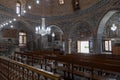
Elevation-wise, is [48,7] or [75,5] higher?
[48,7]

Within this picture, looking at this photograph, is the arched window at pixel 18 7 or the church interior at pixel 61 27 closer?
the church interior at pixel 61 27

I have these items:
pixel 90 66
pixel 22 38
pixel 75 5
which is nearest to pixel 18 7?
pixel 22 38

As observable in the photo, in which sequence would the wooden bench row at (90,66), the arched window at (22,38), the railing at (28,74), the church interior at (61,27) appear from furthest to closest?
the arched window at (22,38), the church interior at (61,27), the wooden bench row at (90,66), the railing at (28,74)

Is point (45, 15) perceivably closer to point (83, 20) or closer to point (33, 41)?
point (33, 41)

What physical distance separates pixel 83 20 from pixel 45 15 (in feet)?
18.5

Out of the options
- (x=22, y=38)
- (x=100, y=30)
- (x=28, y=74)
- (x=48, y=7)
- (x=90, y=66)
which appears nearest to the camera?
(x=28, y=74)

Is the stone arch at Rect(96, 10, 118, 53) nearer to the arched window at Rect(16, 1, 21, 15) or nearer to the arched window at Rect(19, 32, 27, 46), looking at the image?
the arched window at Rect(16, 1, 21, 15)

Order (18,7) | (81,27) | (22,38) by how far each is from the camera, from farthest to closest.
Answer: (22,38), (18,7), (81,27)

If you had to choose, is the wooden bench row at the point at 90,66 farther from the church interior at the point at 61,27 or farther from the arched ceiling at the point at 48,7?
the arched ceiling at the point at 48,7

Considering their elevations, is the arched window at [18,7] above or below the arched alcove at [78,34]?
above

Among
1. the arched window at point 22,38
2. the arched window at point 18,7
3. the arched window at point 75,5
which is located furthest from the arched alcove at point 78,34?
the arched window at point 18,7

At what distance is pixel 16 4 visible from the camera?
17.0 m

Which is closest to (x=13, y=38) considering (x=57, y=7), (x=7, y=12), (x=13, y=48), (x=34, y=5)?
(x=13, y=48)

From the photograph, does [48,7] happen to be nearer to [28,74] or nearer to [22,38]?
[22,38]
